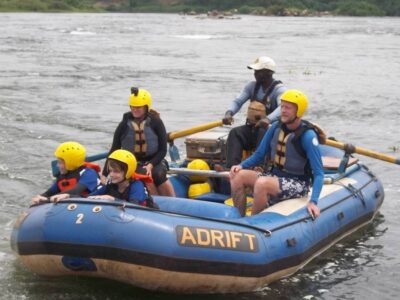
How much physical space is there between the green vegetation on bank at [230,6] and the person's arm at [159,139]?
7045 centimetres

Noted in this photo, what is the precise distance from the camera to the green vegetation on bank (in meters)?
79.9

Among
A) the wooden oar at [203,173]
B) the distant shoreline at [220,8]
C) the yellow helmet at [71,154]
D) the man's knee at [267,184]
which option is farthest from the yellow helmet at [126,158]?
the distant shoreline at [220,8]

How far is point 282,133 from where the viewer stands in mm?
7121

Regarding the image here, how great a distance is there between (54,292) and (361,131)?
9.55 meters

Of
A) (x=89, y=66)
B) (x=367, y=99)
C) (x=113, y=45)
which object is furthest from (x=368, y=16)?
(x=367, y=99)

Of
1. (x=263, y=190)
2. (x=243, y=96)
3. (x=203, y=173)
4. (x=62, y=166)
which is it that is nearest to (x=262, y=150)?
(x=263, y=190)

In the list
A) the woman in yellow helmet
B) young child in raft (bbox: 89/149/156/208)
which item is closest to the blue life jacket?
the woman in yellow helmet

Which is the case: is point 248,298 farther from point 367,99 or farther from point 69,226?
point 367,99

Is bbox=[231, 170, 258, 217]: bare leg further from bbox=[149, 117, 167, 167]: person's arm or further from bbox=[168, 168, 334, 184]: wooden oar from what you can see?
bbox=[149, 117, 167, 167]: person's arm

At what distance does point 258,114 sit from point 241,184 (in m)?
1.18

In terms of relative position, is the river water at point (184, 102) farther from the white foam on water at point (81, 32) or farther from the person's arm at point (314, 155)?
the white foam on water at point (81, 32)

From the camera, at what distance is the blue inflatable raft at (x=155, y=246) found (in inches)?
236

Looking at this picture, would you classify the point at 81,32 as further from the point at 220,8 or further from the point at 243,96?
the point at 220,8

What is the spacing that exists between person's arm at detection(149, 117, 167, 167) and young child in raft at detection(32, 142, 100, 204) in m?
0.92
